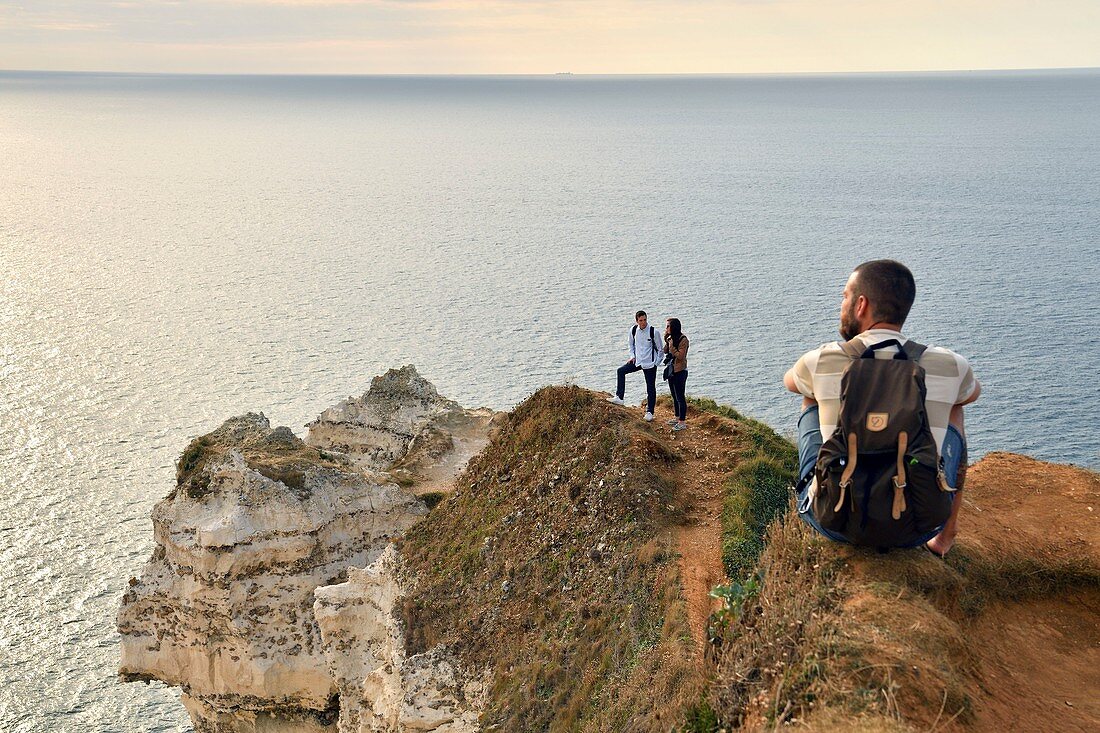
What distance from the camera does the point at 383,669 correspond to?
2422 centimetres

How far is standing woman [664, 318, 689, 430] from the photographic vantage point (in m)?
26.0

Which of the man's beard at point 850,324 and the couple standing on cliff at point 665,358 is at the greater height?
the man's beard at point 850,324

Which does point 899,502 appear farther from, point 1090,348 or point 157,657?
point 1090,348

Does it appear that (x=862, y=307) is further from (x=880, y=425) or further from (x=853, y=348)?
(x=880, y=425)

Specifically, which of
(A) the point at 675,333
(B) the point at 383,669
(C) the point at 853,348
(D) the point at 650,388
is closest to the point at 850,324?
(C) the point at 853,348

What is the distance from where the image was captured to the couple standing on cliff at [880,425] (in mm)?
8680

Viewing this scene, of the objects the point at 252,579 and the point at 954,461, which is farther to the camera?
the point at 252,579

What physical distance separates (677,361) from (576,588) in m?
8.26

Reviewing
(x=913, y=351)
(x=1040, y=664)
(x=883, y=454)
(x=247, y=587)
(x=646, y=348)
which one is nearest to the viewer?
(x=883, y=454)

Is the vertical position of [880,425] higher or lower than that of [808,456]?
higher

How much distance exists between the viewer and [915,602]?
9602 mm

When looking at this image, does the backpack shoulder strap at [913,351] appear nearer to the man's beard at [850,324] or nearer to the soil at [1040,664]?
the man's beard at [850,324]

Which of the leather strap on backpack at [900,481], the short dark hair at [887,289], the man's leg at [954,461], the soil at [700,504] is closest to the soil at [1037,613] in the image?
the man's leg at [954,461]

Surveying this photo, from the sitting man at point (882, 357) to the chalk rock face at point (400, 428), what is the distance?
3066 cm
